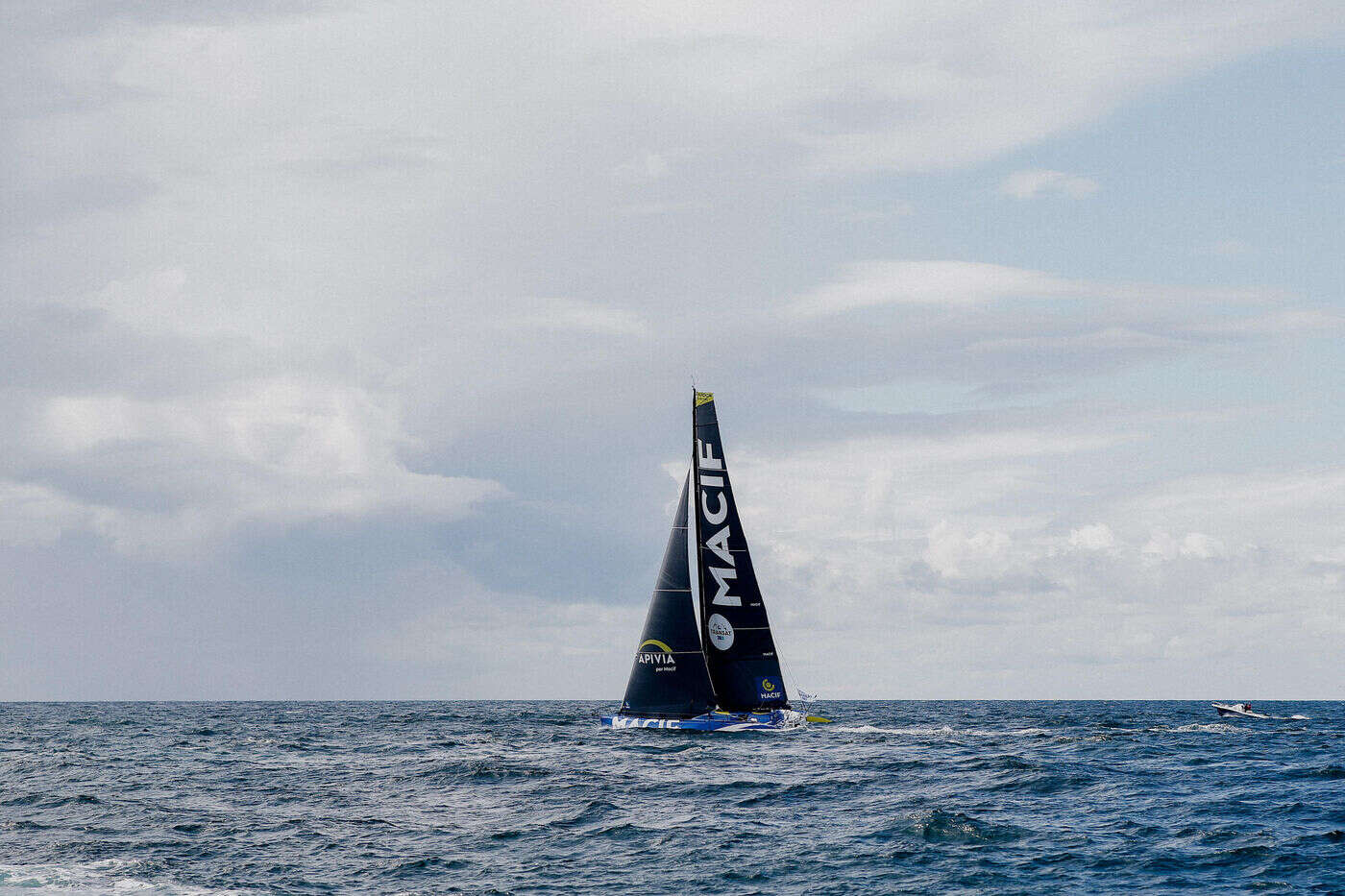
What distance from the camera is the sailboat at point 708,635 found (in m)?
54.8

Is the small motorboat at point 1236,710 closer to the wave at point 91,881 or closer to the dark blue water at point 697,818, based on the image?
the dark blue water at point 697,818

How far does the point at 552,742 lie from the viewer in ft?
190

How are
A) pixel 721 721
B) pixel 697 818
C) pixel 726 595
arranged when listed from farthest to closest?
pixel 726 595 < pixel 721 721 < pixel 697 818

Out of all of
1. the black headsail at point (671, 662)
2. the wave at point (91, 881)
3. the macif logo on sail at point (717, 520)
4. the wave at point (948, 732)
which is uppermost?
the macif logo on sail at point (717, 520)

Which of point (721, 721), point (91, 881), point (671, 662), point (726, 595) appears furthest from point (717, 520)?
point (91, 881)

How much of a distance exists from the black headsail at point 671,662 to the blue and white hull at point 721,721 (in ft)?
1.57

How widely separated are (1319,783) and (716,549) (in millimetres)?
29063

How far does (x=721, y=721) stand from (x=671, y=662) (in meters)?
3.61

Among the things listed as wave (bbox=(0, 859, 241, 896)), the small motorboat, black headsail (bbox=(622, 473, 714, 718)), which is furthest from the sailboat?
the small motorboat

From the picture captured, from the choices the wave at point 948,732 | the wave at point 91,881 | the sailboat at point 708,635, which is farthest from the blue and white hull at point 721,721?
the wave at point 91,881

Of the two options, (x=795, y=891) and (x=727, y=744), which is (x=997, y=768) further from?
(x=795, y=891)

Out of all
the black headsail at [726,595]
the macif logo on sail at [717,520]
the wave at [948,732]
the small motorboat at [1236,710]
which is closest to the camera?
the black headsail at [726,595]

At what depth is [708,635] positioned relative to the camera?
57594 millimetres

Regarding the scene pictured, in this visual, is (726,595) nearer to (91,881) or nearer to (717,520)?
(717,520)
